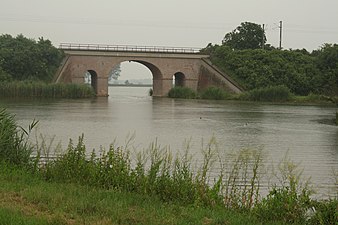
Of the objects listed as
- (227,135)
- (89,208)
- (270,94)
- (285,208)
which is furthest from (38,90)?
(285,208)

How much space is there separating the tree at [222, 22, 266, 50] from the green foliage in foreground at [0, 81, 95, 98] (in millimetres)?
27364

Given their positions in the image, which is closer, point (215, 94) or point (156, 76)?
point (215, 94)

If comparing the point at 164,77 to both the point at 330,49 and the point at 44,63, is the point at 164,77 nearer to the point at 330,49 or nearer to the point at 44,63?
the point at 44,63

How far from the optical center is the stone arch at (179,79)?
60.6m

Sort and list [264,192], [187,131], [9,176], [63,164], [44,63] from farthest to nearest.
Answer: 1. [44,63]
2. [187,131]
3. [264,192]
4. [63,164]
5. [9,176]

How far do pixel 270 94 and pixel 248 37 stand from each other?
59.8 ft

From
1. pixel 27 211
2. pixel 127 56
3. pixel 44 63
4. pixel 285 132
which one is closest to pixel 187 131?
pixel 285 132

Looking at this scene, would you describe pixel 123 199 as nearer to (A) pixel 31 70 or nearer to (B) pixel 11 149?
(B) pixel 11 149

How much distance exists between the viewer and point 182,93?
56219mm

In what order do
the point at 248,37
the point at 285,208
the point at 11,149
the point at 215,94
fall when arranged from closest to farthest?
the point at 285,208, the point at 11,149, the point at 215,94, the point at 248,37

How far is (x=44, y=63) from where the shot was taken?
50.4 meters

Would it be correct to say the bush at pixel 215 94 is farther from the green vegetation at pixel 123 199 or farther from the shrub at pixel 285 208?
the shrub at pixel 285 208

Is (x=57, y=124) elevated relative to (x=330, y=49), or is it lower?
lower

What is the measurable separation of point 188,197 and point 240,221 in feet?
4.46
